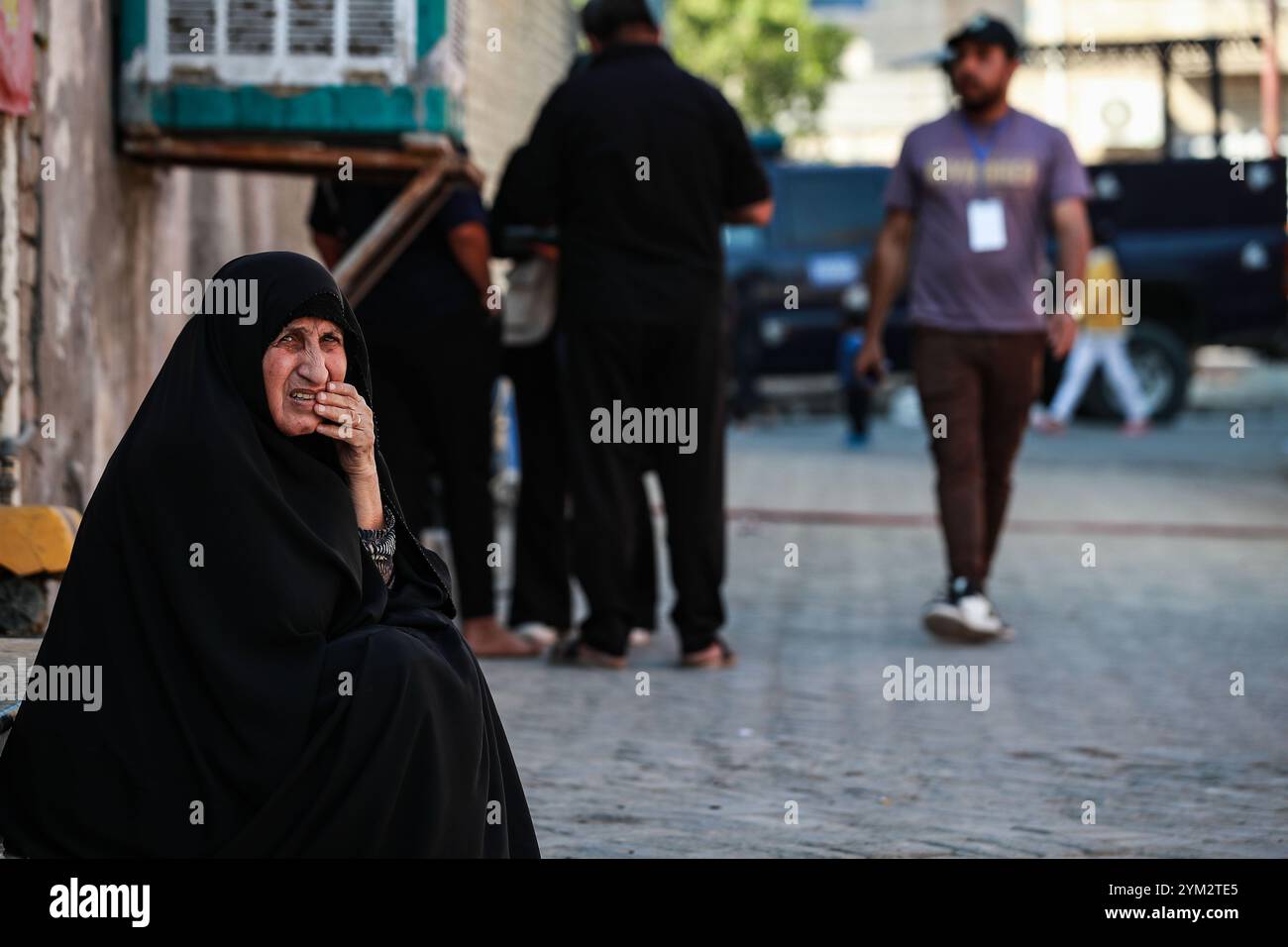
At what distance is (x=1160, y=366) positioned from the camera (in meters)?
19.0

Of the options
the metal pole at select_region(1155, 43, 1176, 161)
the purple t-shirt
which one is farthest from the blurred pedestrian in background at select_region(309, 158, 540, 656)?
the metal pole at select_region(1155, 43, 1176, 161)

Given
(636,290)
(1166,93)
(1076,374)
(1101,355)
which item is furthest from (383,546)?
(1166,93)

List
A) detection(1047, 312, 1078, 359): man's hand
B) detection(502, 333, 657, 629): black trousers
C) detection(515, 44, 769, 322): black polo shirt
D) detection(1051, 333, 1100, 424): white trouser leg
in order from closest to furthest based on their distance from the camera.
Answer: detection(515, 44, 769, 322): black polo shirt, detection(502, 333, 657, 629): black trousers, detection(1047, 312, 1078, 359): man's hand, detection(1051, 333, 1100, 424): white trouser leg

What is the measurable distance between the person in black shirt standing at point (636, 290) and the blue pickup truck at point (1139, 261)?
34.7ft

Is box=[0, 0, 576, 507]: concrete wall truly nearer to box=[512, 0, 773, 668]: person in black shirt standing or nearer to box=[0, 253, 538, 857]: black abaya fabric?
box=[512, 0, 773, 668]: person in black shirt standing

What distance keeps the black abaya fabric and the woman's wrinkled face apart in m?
0.08

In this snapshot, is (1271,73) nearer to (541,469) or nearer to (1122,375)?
(1122,375)

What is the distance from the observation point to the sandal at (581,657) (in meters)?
7.01

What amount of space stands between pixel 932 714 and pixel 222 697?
3.25 m

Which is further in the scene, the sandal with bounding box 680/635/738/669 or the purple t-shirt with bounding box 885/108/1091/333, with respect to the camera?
the purple t-shirt with bounding box 885/108/1091/333

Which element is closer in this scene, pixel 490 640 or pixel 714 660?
pixel 714 660

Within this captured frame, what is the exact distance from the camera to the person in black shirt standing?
6953mm

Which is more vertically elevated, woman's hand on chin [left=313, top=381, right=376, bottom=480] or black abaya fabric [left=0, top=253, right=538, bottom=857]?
woman's hand on chin [left=313, top=381, right=376, bottom=480]

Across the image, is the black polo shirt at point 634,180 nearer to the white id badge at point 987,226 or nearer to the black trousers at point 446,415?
the black trousers at point 446,415
